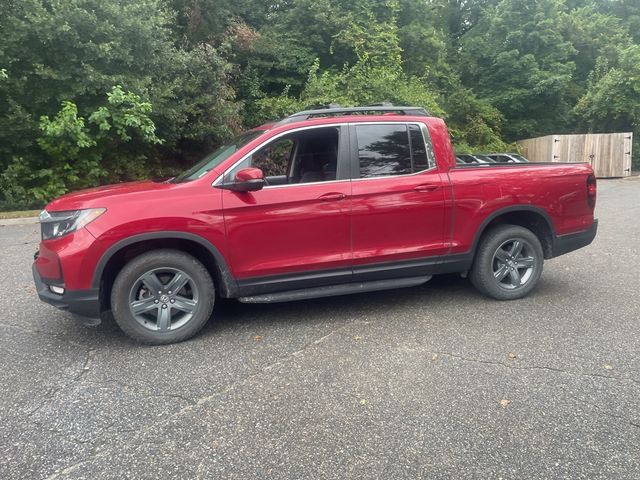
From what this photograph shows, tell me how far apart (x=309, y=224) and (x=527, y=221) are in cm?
247

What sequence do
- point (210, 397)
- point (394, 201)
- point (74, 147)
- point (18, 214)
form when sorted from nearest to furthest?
point (210, 397)
point (394, 201)
point (18, 214)
point (74, 147)

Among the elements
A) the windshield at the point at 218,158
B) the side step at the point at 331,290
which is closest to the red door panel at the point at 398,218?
the side step at the point at 331,290

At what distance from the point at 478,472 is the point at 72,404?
251 centimetres

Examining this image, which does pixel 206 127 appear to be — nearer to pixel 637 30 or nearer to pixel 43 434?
pixel 43 434

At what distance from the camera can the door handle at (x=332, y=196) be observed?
4.48 meters

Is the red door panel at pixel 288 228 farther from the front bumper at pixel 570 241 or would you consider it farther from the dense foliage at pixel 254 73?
the dense foliage at pixel 254 73

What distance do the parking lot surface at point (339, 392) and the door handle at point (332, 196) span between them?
114 cm

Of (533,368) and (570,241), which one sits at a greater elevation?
(570,241)

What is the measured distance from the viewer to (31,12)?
37.7 ft

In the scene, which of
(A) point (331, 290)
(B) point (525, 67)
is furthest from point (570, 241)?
(B) point (525, 67)

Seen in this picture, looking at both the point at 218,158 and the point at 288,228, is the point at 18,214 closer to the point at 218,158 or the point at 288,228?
the point at 218,158

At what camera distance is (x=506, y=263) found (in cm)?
521

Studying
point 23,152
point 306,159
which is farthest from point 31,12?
point 306,159

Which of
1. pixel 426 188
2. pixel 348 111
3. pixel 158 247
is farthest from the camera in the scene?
pixel 348 111
